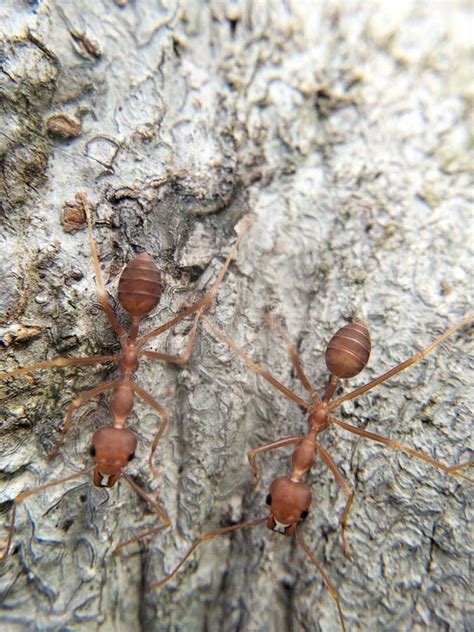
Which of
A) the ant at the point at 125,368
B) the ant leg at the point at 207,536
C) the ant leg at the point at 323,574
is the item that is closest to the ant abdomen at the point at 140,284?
the ant at the point at 125,368

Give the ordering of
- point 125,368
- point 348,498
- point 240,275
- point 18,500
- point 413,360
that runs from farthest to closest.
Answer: point 240,275
point 125,368
point 413,360
point 348,498
point 18,500

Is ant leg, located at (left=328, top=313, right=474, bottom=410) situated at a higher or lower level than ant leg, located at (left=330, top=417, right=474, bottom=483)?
higher

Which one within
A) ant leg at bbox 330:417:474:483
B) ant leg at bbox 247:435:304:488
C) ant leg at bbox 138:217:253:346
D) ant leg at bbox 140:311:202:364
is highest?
ant leg at bbox 138:217:253:346

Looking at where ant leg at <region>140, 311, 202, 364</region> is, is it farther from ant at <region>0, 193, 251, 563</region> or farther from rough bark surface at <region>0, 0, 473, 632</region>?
rough bark surface at <region>0, 0, 473, 632</region>

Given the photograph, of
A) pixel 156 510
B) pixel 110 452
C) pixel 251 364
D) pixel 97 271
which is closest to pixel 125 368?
pixel 110 452

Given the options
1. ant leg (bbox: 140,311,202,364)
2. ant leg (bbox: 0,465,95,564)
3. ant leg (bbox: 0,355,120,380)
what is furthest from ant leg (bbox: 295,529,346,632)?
ant leg (bbox: 0,355,120,380)

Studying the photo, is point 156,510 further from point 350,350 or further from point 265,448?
point 350,350
